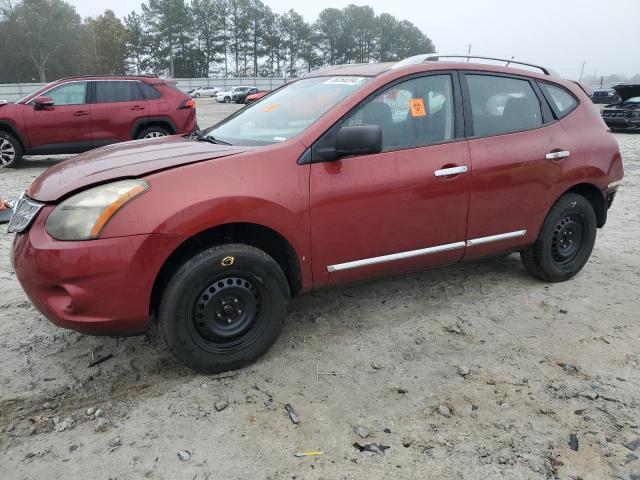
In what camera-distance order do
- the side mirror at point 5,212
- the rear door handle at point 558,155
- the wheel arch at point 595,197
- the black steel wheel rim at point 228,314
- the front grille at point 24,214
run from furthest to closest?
1. the side mirror at point 5,212
2. the wheel arch at point 595,197
3. the rear door handle at point 558,155
4. the black steel wheel rim at point 228,314
5. the front grille at point 24,214

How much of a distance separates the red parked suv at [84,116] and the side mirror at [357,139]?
7.81 metres

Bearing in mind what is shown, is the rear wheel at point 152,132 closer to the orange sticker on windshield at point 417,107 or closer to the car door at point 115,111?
the car door at point 115,111

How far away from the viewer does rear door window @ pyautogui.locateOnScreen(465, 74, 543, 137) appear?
364 cm

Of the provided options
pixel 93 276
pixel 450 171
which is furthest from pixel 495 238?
pixel 93 276

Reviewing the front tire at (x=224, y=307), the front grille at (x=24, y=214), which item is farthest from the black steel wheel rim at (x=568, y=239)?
the front grille at (x=24, y=214)

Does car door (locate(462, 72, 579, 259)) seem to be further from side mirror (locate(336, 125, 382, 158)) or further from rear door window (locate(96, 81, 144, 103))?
rear door window (locate(96, 81, 144, 103))

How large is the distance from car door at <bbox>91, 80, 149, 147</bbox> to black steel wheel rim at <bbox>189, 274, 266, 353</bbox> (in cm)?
771

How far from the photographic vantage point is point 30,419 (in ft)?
8.30

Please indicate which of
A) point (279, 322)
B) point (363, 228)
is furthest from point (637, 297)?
point (279, 322)

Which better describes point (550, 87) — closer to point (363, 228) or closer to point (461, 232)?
point (461, 232)

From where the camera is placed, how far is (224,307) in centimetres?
284

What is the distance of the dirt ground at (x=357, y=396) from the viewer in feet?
7.43

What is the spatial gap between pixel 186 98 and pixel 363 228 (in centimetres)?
820

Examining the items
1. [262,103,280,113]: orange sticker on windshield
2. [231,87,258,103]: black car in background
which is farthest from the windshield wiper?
[231,87,258,103]: black car in background
